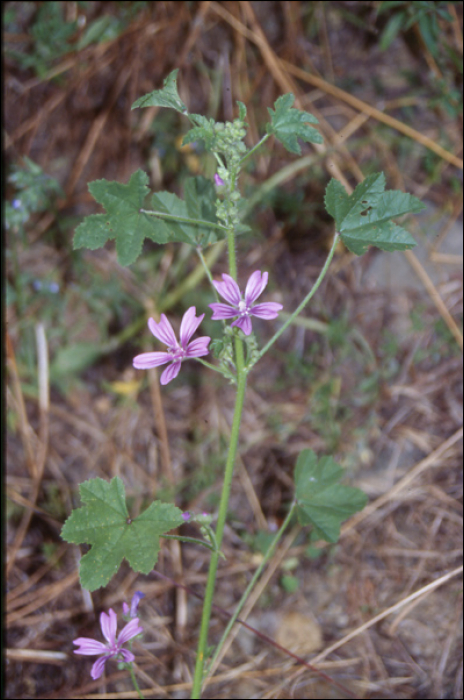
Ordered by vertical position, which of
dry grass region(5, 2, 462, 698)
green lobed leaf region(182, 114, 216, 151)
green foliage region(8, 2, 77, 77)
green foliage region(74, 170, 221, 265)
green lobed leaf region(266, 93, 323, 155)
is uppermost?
green foliage region(8, 2, 77, 77)

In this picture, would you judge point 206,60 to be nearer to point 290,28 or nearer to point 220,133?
point 290,28

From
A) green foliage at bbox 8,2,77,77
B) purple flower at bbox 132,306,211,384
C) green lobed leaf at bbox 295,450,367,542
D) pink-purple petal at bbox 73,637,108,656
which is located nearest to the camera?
purple flower at bbox 132,306,211,384

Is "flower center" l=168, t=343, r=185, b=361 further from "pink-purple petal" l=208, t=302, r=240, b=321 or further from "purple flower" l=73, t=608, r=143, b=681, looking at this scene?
"purple flower" l=73, t=608, r=143, b=681

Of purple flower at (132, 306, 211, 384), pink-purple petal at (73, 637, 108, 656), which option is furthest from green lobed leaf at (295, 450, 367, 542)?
pink-purple petal at (73, 637, 108, 656)

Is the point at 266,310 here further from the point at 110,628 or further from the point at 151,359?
the point at 110,628

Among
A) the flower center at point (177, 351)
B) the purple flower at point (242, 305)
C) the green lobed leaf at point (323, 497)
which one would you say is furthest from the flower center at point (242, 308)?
the green lobed leaf at point (323, 497)

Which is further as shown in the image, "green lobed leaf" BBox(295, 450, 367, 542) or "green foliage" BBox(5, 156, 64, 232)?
"green foliage" BBox(5, 156, 64, 232)

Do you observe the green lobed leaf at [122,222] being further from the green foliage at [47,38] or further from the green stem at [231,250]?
the green foliage at [47,38]
